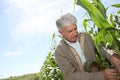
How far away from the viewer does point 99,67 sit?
9.27 ft

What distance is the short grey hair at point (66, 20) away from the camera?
287 centimetres

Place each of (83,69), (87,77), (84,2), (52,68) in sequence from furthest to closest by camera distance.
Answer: (52,68)
(83,69)
(87,77)
(84,2)

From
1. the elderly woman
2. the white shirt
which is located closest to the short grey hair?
the elderly woman

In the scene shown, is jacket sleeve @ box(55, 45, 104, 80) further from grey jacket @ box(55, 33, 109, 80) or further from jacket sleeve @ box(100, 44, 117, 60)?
jacket sleeve @ box(100, 44, 117, 60)

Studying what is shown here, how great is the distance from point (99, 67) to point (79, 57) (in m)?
0.33

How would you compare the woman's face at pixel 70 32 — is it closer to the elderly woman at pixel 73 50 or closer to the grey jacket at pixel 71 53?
the elderly woman at pixel 73 50

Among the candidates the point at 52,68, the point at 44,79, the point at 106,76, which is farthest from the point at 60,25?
the point at 44,79

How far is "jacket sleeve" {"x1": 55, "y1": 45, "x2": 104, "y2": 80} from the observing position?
2.75 m

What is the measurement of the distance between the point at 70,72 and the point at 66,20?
0.42 m

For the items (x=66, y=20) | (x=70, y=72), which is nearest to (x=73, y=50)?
(x=70, y=72)

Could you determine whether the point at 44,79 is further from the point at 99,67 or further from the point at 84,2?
the point at 84,2

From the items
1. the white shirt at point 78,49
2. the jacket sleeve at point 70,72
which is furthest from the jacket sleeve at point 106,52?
the white shirt at point 78,49

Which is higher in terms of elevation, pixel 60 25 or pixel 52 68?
pixel 60 25

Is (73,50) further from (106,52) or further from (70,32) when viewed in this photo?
(106,52)
